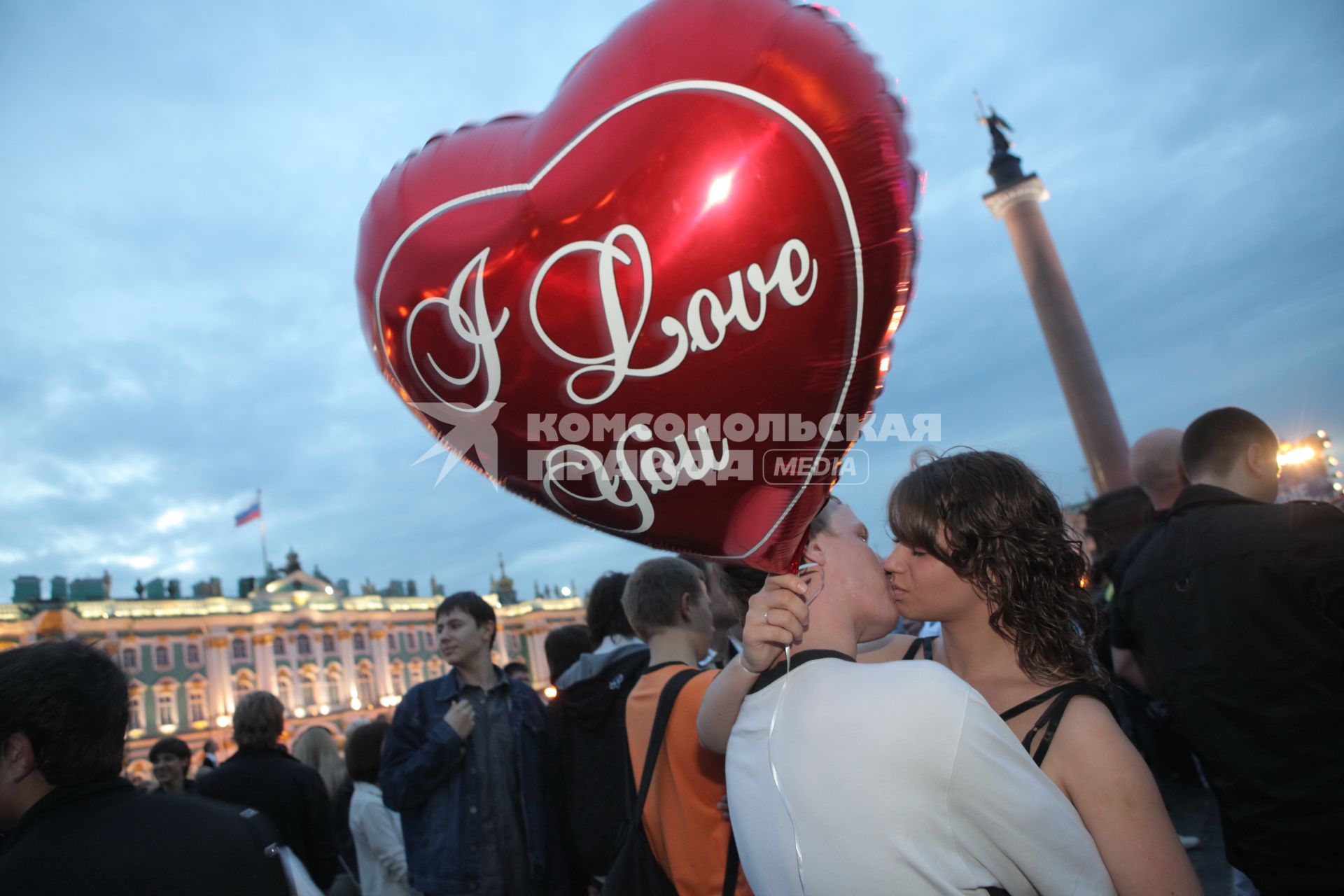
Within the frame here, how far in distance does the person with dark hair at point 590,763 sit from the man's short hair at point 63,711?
1796mm

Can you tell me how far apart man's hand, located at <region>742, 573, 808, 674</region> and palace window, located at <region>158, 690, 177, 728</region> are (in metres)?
47.1

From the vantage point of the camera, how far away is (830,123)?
59.2 inches

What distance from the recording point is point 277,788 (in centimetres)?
389

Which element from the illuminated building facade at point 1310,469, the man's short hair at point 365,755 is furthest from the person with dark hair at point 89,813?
the illuminated building facade at point 1310,469

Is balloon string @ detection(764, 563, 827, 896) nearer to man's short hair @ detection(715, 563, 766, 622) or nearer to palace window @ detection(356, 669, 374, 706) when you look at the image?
man's short hair @ detection(715, 563, 766, 622)

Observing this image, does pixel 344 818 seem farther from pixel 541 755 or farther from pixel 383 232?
pixel 383 232

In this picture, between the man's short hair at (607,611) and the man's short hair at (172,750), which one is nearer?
the man's short hair at (607,611)

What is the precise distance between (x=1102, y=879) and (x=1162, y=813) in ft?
0.62

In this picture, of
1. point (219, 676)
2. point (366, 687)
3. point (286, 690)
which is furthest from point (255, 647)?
point (366, 687)

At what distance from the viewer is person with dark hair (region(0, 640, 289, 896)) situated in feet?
5.51

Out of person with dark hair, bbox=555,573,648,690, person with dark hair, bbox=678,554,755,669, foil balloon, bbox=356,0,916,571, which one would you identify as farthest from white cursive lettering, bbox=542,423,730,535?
person with dark hair, bbox=555,573,648,690

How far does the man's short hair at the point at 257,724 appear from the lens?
4094 millimetres

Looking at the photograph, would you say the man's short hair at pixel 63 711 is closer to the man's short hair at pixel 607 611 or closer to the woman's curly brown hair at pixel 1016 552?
the woman's curly brown hair at pixel 1016 552

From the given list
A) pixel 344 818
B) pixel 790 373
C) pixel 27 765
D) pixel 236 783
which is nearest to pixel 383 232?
pixel 790 373
